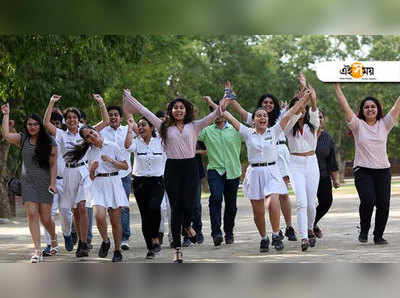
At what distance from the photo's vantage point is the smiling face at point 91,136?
1230 centimetres

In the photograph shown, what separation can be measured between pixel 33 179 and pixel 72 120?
1216mm

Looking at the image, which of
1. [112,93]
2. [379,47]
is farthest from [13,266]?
[379,47]

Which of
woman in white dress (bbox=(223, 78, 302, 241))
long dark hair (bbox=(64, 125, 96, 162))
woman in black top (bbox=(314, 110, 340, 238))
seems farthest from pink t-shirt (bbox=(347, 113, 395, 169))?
long dark hair (bbox=(64, 125, 96, 162))

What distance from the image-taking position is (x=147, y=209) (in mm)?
12547

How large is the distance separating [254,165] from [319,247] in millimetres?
1469

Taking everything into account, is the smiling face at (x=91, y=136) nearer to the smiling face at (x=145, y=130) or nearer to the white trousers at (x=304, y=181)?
the smiling face at (x=145, y=130)

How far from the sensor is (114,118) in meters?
14.2

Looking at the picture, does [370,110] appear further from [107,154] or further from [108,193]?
[108,193]

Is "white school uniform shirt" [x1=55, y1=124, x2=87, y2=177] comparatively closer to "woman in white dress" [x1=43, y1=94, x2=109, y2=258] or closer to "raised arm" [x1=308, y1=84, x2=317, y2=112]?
"woman in white dress" [x1=43, y1=94, x2=109, y2=258]

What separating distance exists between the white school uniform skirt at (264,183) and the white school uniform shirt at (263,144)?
13 cm

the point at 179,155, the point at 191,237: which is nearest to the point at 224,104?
the point at 179,155

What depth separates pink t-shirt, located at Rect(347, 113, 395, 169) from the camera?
1327 centimetres

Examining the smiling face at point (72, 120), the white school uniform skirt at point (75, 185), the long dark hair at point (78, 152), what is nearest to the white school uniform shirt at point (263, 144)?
the long dark hair at point (78, 152)
